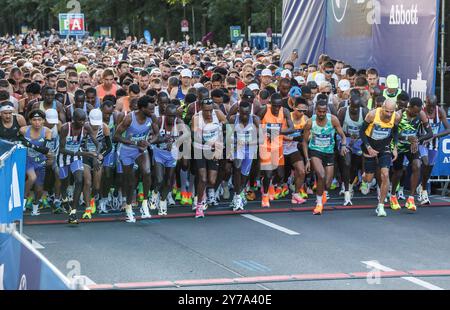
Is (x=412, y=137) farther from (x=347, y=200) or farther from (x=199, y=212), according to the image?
(x=199, y=212)

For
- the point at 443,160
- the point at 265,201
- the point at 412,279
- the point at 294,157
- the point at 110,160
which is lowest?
the point at 265,201

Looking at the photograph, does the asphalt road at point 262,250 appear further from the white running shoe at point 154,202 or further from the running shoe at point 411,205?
the white running shoe at point 154,202

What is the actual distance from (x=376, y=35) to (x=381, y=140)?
5.41m

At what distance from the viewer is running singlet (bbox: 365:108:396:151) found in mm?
15484

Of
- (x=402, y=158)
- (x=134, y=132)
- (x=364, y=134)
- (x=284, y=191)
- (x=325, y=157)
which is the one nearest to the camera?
(x=134, y=132)

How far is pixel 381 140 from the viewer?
51.0 ft

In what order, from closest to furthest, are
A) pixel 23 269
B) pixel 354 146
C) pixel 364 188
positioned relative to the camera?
1. pixel 23 269
2. pixel 354 146
3. pixel 364 188

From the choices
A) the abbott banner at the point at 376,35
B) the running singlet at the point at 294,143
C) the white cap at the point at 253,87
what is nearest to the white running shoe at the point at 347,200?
the running singlet at the point at 294,143

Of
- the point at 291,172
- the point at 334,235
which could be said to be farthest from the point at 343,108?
the point at 334,235

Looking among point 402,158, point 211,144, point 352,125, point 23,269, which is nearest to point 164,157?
point 211,144

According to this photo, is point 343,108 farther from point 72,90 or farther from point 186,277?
point 186,277

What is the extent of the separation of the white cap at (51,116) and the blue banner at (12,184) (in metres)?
4.51

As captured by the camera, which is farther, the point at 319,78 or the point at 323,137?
the point at 319,78

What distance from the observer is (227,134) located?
1597 centimetres
